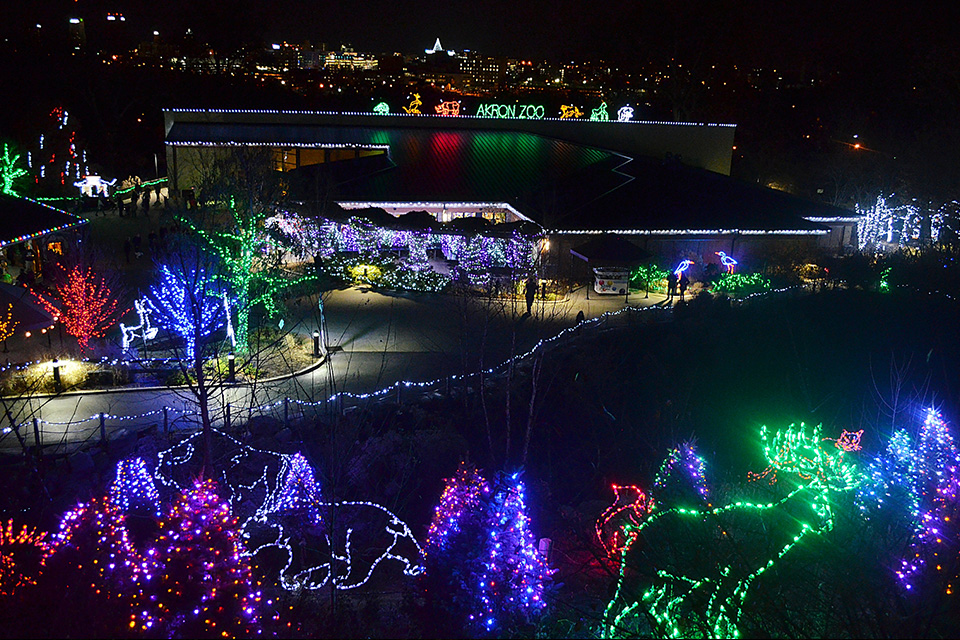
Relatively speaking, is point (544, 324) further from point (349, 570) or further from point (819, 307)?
point (349, 570)

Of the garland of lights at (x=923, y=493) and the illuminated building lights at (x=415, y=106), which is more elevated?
the illuminated building lights at (x=415, y=106)

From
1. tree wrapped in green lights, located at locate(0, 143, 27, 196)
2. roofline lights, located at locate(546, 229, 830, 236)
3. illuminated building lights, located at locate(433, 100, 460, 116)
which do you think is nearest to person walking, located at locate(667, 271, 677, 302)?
roofline lights, located at locate(546, 229, 830, 236)

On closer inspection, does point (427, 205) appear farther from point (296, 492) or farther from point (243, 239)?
point (296, 492)

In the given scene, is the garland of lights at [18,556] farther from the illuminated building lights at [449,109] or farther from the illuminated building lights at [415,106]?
the illuminated building lights at [415,106]

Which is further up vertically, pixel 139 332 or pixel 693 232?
pixel 693 232

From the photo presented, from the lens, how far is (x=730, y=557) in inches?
388

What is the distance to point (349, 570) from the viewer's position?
31.6 feet

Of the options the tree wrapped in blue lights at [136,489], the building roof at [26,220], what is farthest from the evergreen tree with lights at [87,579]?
the building roof at [26,220]

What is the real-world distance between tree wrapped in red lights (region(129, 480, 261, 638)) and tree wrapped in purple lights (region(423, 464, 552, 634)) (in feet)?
8.22

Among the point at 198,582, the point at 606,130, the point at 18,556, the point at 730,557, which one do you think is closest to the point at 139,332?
the point at 18,556

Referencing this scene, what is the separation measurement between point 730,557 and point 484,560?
3452 millimetres

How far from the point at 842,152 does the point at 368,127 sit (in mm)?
31562

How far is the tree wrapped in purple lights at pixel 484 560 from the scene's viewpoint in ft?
28.5

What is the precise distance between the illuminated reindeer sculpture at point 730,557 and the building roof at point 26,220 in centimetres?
1967
